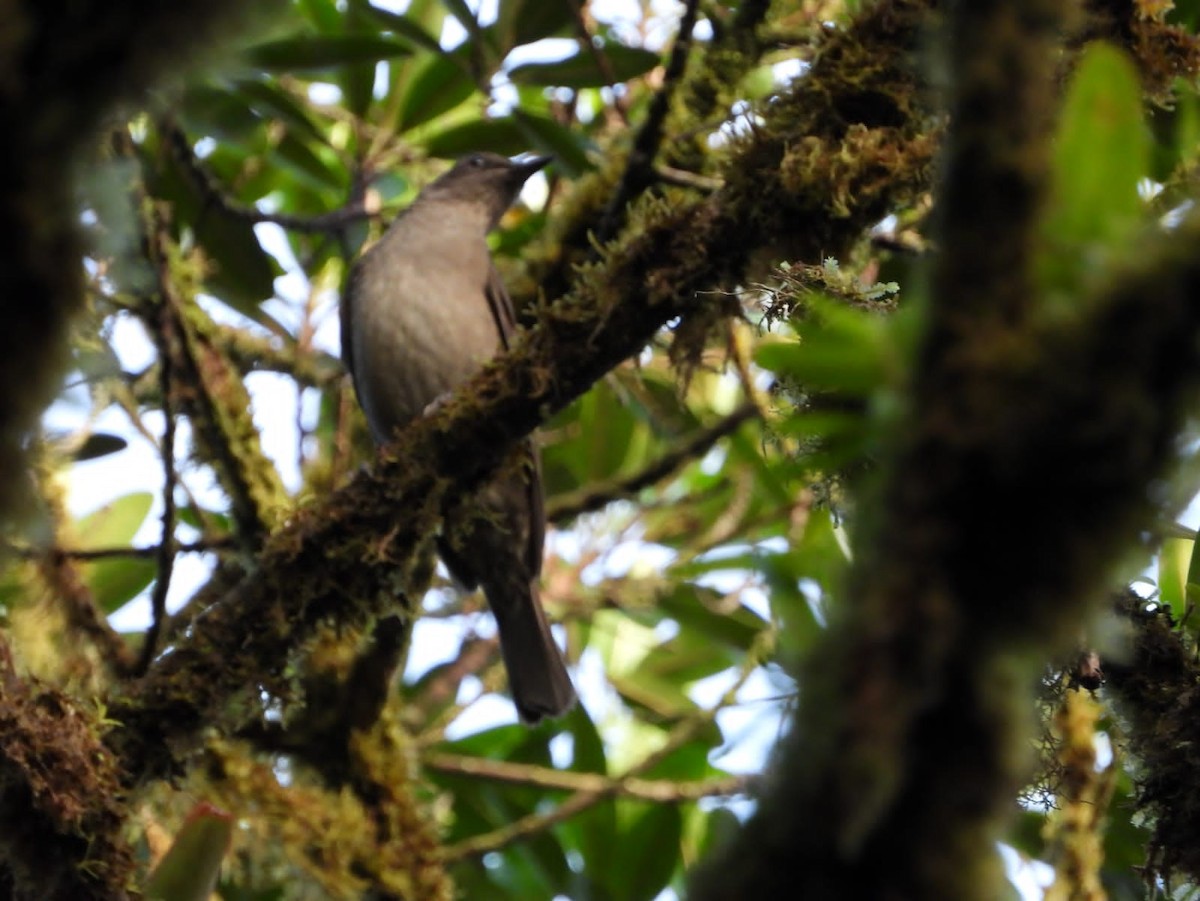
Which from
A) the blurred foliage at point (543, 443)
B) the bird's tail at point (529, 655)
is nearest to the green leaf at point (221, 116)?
the blurred foliage at point (543, 443)

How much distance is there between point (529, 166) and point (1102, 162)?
4.90 meters

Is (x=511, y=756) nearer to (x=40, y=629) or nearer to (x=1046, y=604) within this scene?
(x=40, y=629)

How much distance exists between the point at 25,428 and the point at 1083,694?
2.84m

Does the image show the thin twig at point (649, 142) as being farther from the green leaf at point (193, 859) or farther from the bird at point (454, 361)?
the green leaf at point (193, 859)

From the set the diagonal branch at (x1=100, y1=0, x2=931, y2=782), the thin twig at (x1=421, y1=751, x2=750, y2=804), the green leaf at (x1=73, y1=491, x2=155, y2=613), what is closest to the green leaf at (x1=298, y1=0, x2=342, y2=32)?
the green leaf at (x1=73, y1=491, x2=155, y2=613)

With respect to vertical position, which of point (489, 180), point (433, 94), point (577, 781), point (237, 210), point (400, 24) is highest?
point (489, 180)

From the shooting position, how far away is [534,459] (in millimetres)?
4504

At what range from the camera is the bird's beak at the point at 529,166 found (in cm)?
560

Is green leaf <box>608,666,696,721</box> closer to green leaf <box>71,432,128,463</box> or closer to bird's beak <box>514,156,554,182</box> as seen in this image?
bird's beak <box>514,156,554,182</box>

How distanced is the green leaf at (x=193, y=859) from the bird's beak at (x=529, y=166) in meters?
3.41

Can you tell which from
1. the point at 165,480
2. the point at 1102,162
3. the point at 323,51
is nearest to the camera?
the point at 1102,162

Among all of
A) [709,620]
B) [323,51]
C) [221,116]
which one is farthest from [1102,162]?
[709,620]

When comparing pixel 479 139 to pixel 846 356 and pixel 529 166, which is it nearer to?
pixel 529 166

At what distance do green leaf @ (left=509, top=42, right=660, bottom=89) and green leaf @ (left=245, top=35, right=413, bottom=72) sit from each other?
43cm
